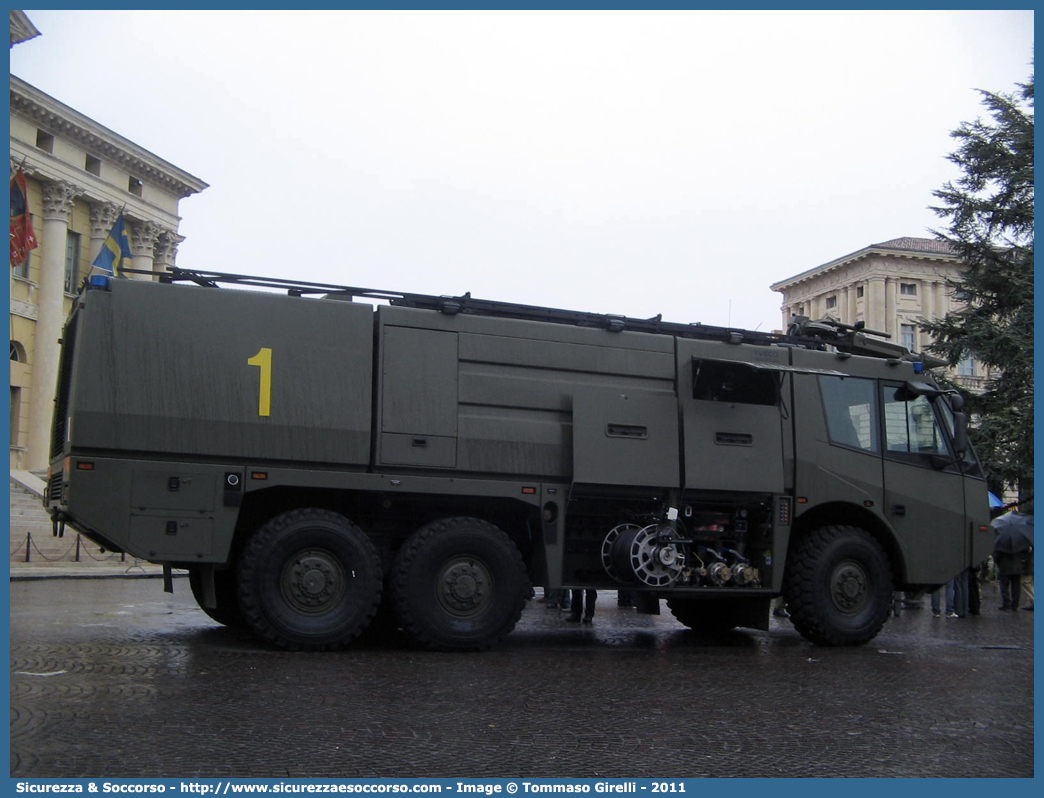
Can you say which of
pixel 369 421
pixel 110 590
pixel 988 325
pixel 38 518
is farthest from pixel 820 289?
pixel 369 421

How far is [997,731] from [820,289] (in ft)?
246

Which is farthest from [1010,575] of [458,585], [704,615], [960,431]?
[458,585]

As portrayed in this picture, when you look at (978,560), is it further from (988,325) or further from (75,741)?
(988,325)

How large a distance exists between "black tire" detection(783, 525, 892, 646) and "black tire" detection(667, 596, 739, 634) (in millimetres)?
1139

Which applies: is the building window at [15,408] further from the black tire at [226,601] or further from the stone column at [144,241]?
the black tire at [226,601]

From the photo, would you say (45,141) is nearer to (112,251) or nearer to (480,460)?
(112,251)

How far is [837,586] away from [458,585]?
160 inches

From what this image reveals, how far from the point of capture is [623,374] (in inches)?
404

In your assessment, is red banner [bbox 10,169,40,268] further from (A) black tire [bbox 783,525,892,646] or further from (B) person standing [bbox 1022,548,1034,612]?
(B) person standing [bbox 1022,548,1034,612]

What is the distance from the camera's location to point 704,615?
1245 cm

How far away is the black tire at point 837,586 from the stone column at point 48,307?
32.8 meters

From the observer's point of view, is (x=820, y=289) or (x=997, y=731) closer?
(x=997, y=731)

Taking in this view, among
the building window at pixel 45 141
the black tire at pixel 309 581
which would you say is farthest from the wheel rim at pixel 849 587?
the building window at pixel 45 141

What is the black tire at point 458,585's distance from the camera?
30.3ft
